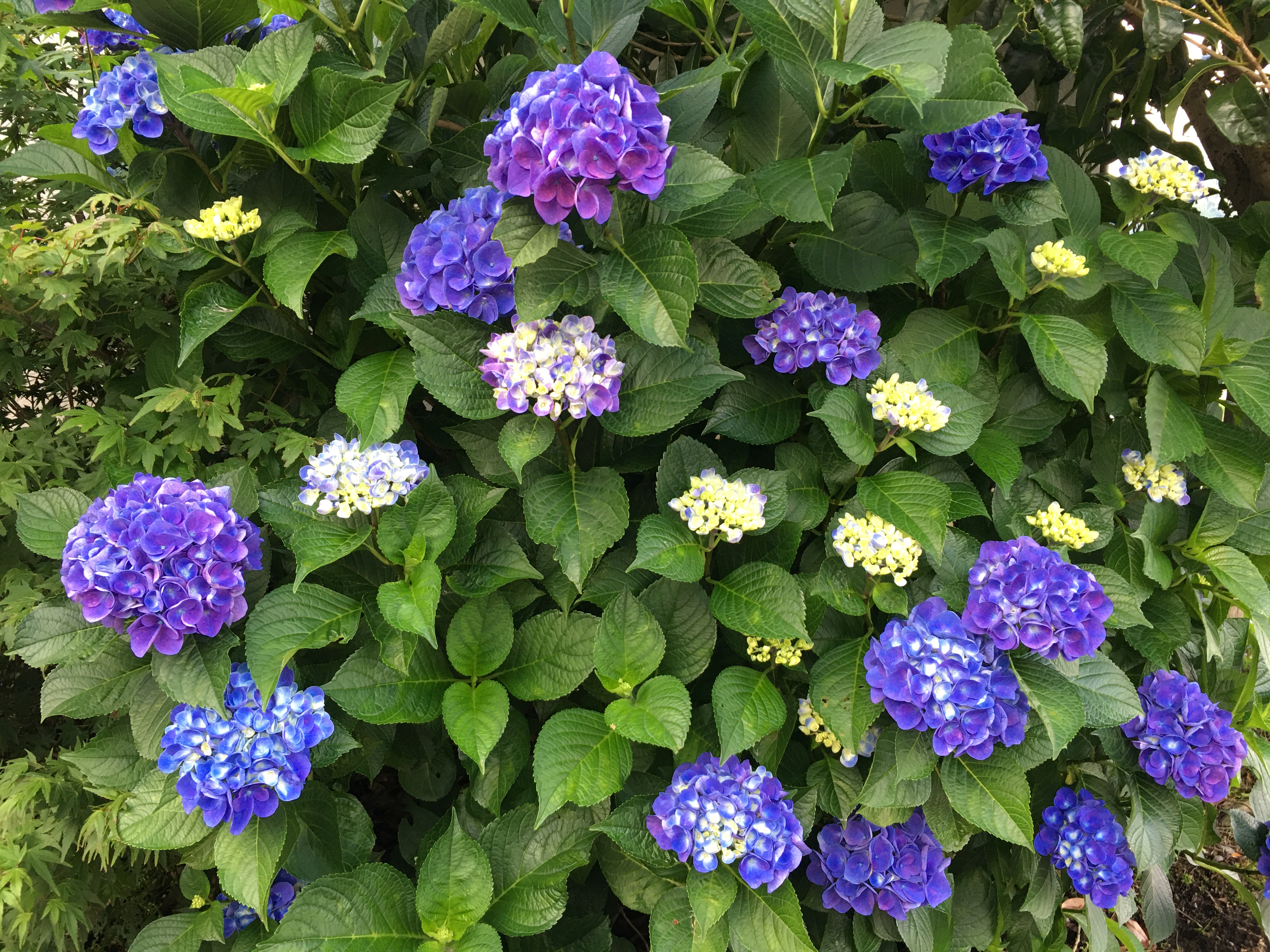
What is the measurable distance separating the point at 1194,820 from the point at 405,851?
168 cm

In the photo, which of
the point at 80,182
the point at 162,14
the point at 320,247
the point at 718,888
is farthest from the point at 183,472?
the point at 718,888

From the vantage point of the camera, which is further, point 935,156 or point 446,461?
point 446,461

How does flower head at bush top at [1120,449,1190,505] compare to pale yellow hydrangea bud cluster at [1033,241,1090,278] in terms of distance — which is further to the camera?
flower head at bush top at [1120,449,1190,505]

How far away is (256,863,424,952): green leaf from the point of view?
136 cm

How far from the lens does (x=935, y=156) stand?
1593 millimetres

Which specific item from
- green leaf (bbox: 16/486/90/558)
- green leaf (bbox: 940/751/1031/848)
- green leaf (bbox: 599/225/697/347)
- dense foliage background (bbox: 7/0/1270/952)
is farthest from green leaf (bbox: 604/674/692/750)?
green leaf (bbox: 16/486/90/558)

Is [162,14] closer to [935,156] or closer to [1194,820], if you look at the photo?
[935,156]

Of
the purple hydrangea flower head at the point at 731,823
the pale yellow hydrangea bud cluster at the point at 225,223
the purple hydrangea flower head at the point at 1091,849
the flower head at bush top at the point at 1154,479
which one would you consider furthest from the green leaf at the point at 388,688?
the flower head at bush top at the point at 1154,479

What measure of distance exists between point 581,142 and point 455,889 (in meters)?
1.23

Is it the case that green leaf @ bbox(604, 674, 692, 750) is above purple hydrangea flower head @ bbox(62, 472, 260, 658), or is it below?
below

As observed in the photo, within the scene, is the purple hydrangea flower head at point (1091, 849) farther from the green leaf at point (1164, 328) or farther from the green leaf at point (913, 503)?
the green leaf at point (1164, 328)

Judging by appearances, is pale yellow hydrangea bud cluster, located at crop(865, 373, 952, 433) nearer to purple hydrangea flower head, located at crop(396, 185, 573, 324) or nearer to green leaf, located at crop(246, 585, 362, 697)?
purple hydrangea flower head, located at crop(396, 185, 573, 324)

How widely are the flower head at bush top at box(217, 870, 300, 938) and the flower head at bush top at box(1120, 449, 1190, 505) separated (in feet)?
6.28

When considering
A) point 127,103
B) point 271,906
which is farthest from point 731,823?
point 127,103
